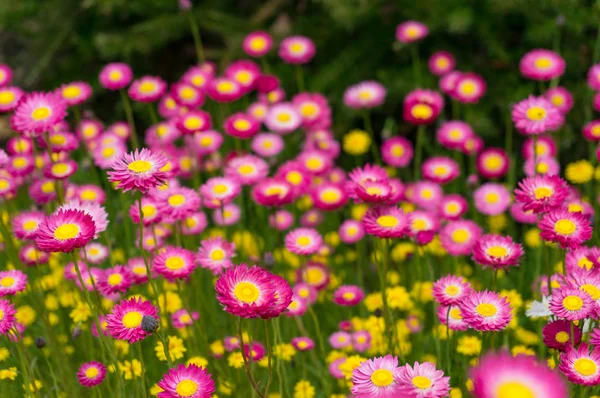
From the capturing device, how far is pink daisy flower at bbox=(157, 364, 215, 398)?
4.41ft

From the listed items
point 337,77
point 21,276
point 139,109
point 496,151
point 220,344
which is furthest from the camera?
point 139,109

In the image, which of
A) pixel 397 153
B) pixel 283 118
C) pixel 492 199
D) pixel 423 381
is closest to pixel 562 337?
pixel 423 381

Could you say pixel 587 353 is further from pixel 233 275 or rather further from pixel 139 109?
pixel 139 109

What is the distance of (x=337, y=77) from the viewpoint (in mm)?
3330

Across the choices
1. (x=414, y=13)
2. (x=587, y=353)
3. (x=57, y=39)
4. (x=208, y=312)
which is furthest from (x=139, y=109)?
(x=587, y=353)

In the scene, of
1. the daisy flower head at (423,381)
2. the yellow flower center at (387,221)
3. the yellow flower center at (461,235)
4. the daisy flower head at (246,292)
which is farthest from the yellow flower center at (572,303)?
the yellow flower center at (461,235)

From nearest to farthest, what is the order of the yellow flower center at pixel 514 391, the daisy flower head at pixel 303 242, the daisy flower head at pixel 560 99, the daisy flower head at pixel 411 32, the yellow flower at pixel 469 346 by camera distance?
1. the yellow flower center at pixel 514 391
2. the yellow flower at pixel 469 346
3. the daisy flower head at pixel 303 242
4. the daisy flower head at pixel 560 99
5. the daisy flower head at pixel 411 32

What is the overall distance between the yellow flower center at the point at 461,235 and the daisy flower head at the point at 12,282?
50.1 inches

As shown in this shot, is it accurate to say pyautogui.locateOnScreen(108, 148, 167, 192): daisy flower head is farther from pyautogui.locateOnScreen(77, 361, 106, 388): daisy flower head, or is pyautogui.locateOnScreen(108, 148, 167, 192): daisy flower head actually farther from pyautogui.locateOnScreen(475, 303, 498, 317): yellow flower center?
pyautogui.locateOnScreen(475, 303, 498, 317): yellow flower center

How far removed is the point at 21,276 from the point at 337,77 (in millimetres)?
1966

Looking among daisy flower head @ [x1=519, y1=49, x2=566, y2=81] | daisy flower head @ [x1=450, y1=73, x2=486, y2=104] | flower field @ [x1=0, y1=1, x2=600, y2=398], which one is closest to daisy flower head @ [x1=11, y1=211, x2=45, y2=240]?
flower field @ [x1=0, y1=1, x2=600, y2=398]

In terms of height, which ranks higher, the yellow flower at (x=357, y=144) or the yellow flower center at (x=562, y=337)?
the yellow flower at (x=357, y=144)

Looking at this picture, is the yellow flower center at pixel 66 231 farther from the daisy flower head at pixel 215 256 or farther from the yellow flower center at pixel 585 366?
the yellow flower center at pixel 585 366

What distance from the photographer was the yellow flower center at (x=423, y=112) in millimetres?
2447
